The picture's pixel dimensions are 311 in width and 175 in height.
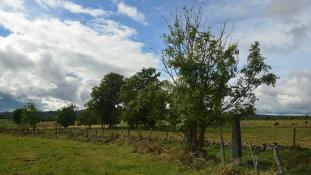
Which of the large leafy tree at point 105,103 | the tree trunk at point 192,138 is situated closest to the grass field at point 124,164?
the tree trunk at point 192,138

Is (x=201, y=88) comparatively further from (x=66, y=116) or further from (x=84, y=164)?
(x=66, y=116)

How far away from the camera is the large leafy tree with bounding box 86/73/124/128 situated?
110312 mm

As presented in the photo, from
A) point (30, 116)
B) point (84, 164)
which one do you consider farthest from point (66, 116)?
point (84, 164)

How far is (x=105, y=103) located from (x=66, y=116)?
1468 centimetres

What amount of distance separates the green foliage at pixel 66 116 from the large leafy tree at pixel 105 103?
1120cm

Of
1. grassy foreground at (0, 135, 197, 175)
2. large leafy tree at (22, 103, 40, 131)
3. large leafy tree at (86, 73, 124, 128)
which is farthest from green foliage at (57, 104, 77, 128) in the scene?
grassy foreground at (0, 135, 197, 175)

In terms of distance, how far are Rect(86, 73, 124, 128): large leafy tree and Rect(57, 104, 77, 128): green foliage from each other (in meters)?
11.2

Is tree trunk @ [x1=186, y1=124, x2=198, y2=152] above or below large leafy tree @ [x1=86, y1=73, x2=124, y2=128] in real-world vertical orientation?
below

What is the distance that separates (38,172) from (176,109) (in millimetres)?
13331

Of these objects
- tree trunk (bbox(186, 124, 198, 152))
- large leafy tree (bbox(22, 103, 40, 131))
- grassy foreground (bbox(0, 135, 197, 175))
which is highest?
large leafy tree (bbox(22, 103, 40, 131))

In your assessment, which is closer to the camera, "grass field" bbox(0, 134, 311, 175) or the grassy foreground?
"grass field" bbox(0, 134, 311, 175)

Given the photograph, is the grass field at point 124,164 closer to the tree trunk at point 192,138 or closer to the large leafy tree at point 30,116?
the tree trunk at point 192,138

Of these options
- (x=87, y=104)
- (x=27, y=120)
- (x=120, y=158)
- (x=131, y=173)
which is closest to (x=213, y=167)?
(x=131, y=173)

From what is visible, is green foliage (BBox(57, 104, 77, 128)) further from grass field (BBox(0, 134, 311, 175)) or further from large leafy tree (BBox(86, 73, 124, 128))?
grass field (BBox(0, 134, 311, 175))
